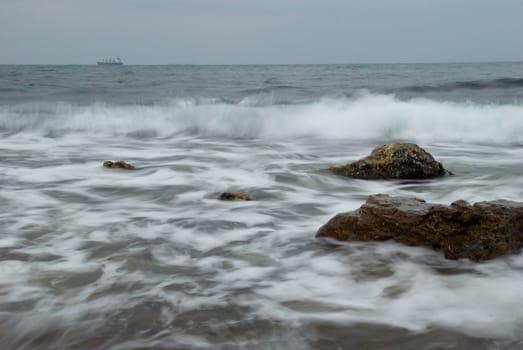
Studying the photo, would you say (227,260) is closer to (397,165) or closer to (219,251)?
(219,251)

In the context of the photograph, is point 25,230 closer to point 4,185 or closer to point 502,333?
point 4,185

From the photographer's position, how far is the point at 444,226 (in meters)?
3.54

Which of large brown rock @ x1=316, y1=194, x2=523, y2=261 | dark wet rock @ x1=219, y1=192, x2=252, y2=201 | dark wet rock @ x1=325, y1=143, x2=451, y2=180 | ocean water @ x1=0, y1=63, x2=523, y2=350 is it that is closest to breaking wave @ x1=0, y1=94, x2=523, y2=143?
ocean water @ x1=0, y1=63, x2=523, y2=350

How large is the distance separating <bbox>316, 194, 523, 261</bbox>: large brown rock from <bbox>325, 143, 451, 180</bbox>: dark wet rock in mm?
2148

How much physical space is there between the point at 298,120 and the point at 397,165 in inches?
281

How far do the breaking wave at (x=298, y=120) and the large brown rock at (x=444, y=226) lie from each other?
7.35 meters

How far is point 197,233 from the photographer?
4.09 meters

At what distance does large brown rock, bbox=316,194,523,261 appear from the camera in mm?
3420

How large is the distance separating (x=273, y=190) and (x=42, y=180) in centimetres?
269

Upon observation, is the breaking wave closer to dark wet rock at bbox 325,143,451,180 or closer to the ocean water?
the ocean water

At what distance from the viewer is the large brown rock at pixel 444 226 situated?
11.2 ft

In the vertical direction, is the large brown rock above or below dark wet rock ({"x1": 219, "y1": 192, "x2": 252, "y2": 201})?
above

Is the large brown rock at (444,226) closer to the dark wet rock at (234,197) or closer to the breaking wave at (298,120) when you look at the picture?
the dark wet rock at (234,197)

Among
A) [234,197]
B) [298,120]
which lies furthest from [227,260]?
[298,120]
